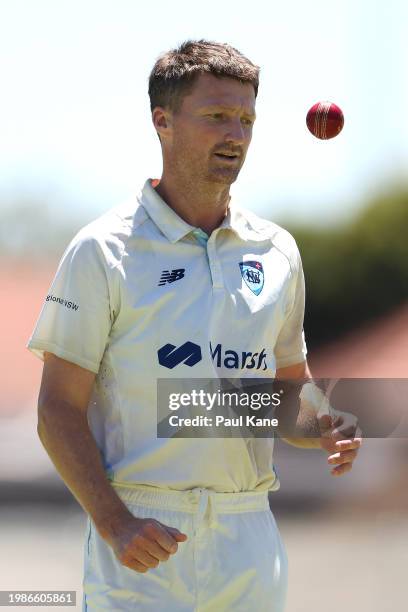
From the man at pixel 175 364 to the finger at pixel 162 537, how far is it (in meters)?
0.10

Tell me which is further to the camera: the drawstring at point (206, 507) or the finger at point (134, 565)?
the drawstring at point (206, 507)

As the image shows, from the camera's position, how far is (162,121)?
385 cm

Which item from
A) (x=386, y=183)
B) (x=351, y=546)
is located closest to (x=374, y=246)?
(x=386, y=183)

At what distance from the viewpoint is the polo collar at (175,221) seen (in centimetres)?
367

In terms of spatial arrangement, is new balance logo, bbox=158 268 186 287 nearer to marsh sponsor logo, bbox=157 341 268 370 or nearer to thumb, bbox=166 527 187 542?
marsh sponsor logo, bbox=157 341 268 370

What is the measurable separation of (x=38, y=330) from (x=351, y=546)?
271 inches

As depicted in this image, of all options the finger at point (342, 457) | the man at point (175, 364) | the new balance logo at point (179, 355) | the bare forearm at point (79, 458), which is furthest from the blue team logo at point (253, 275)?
the bare forearm at point (79, 458)

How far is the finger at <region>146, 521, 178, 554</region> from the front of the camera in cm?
314

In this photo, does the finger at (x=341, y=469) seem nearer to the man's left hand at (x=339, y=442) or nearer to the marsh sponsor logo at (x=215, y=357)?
the man's left hand at (x=339, y=442)

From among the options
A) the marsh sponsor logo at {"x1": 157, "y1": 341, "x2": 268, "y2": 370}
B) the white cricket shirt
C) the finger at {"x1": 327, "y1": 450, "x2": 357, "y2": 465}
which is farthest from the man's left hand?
the marsh sponsor logo at {"x1": 157, "y1": 341, "x2": 268, "y2": 370}

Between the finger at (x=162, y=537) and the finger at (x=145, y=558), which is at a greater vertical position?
the finger at (x=162, y=537)

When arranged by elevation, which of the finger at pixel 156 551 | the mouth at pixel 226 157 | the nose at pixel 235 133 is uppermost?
the nose at pixel 235 133

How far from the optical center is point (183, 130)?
3.73m

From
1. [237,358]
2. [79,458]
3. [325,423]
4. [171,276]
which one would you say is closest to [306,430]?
[325,423]
